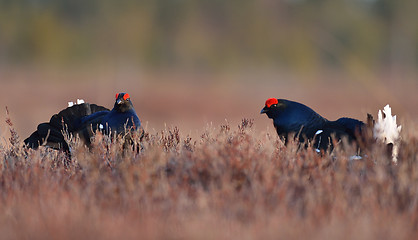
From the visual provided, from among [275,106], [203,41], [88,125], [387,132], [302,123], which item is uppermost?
[203,41]

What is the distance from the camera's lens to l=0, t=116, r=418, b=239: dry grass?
2969 millimetres

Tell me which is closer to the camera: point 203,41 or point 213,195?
point 213,195

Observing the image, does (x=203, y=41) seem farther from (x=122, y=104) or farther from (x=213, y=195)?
(x=213, y=195)

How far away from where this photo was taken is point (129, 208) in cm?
329

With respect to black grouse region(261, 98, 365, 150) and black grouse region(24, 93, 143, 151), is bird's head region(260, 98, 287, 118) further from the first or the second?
black grouse region(24, 93, 143, 151)

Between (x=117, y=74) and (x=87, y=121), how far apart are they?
112 ft

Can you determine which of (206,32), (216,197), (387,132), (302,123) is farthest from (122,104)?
(206,32)

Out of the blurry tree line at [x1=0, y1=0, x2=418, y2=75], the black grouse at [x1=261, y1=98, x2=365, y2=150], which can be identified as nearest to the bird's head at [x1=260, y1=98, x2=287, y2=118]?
the black grouse at [x1=261, y1=98, x2=365, y2=150]

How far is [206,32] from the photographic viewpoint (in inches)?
1826

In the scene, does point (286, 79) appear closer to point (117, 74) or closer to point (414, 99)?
point (117, 74)

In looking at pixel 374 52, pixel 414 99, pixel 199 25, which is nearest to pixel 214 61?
pixel 199 25

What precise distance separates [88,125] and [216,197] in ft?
8.10

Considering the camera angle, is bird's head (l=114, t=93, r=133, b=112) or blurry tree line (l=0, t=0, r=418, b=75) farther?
blurry tree line (l=0, t=0, r=418, b=75)

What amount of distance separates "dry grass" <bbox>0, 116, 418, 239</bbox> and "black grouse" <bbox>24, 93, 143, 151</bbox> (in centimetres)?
85
